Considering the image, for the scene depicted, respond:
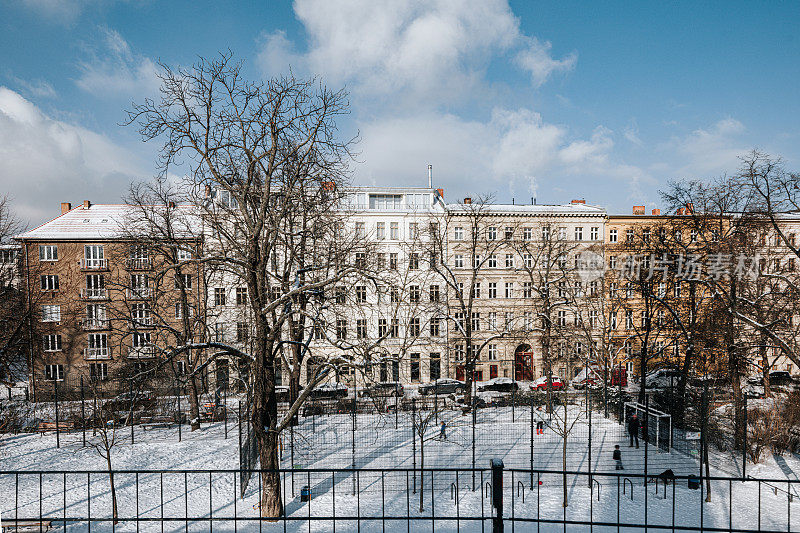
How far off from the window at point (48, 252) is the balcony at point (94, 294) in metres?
3.01

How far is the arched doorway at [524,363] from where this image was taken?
100ft

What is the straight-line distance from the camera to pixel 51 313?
26.8 metres

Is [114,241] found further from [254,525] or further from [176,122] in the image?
[254,525]

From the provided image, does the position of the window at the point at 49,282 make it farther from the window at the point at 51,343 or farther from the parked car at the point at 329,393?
the parked car at the point at 329,393

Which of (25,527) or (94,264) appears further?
(94,264)

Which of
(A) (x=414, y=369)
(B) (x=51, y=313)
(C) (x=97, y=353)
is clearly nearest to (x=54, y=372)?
(C) (x=97, y=353)

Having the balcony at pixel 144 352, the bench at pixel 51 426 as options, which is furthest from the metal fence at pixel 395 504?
the bench at pixel 51 426

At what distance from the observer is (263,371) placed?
398 inches

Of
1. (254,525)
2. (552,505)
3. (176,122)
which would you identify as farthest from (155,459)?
(552,505)

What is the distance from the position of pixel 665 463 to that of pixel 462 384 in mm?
12728

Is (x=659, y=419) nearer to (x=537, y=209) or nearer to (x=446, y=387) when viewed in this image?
(x=446, y=387)

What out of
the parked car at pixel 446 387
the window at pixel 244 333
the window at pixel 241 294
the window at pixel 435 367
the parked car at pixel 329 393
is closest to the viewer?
the window at pixel 244 333

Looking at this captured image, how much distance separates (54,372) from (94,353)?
112 inches

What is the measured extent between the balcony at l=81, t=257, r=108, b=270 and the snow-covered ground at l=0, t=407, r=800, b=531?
11.9 metres
